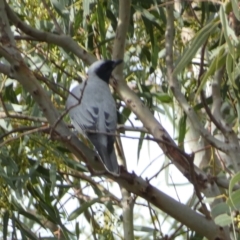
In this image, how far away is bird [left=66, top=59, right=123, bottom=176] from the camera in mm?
3135

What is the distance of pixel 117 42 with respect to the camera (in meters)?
3.04

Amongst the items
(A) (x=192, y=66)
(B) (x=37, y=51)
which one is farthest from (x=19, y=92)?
(A) (x=192, y=66)

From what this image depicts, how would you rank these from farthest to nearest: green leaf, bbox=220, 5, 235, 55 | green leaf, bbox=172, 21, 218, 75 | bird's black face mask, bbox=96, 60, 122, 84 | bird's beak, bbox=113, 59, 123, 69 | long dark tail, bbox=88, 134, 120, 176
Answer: bird's black face mask, bbox=96, 60, 122, 84 → bird's beak, bbox=113, 59, 123, 69 → long dark tail, bbox=88, 134, 120, 176 → green leaf, bbox=172, 21, 218, 75 → green leaf, bbox=220, 5, 235, 55

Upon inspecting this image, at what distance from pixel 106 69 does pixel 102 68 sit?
0.07 meters

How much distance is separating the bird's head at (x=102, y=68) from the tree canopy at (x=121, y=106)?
0.05m

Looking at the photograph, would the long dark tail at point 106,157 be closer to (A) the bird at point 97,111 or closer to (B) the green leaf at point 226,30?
(A) the bird at point 97,111

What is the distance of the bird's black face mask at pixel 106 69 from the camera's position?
10.2ft

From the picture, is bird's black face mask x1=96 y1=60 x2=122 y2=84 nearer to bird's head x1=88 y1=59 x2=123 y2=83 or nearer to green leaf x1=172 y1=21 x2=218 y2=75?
bird's head x1=88 y1=59 x2=123 y2=83

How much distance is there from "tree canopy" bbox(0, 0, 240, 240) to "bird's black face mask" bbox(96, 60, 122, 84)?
53mm

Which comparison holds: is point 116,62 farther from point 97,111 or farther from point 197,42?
point 197,42

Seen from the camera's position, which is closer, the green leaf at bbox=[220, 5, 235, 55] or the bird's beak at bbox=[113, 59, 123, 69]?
the green leaf at bbox=[220, 5, 235, 55]

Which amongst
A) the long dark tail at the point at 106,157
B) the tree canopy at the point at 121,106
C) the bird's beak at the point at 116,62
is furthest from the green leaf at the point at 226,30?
the bird's beak at the point at 116,62

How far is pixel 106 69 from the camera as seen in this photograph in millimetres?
3441

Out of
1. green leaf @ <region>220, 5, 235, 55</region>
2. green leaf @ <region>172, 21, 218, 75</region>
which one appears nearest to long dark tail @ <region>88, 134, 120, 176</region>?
green leaf @ <region>172, 21, 218, 75</region>
